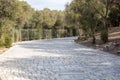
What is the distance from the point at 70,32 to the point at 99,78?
2402 inches

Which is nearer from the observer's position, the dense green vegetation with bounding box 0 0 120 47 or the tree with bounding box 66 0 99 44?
the dense green vegetation with bounding box 0 0 120 47

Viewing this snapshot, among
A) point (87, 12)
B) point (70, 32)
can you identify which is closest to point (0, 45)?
point (87, 12)

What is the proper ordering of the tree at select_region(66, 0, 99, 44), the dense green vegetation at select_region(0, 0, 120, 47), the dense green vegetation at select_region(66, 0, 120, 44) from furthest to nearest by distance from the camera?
the tree at select_region(66, 0, 99, 44) → the dense green vegetation at select_region(66, 0, 120, 44) → the dense green vegetation at select_region(0, 0, 120, 47)

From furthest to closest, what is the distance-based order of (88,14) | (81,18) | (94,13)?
(81,18)
(88,14)
(94,13)

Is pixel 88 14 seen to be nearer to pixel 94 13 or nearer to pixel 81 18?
pixel 94 13

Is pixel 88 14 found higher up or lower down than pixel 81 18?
higher up

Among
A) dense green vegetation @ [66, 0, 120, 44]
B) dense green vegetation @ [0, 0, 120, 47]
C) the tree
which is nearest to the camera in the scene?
dense green vegetation @ [0, 0, 120, 47]

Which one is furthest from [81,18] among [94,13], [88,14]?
[94,13]

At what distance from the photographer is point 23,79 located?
413 inches

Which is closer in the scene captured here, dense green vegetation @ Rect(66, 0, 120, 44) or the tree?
dense green vegetation @ Rect(66, 0, 120, 44)

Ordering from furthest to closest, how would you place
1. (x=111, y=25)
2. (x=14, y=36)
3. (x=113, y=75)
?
(x=111, y=25) → (x=14, y=36) → (x=113, y=75)

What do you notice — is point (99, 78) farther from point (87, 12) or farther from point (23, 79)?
point (87, 12)

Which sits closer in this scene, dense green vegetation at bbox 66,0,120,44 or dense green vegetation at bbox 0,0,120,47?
→ dense green vegetation at bbox 0,0,120,47

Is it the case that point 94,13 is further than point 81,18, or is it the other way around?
point 81,18
